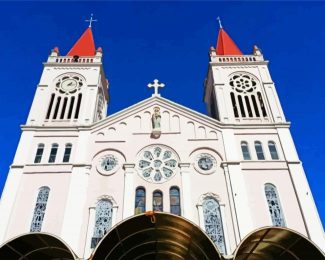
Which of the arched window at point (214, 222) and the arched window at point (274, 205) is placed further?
the arched window at point (274, 205)

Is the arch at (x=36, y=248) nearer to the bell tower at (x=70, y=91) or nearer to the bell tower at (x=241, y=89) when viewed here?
the bell tower at (x=70, y=91)

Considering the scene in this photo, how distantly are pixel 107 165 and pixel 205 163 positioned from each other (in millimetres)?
6262

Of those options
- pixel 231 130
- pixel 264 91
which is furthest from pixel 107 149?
pixel 264 91

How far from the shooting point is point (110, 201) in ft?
64.0

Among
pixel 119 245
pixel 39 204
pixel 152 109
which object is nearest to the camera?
pixel 119 245

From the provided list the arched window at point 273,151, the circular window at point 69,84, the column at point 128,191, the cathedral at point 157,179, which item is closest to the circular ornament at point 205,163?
the cathedral at point 157,179

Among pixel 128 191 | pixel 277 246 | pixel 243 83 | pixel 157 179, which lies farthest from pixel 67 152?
pixel 243 83

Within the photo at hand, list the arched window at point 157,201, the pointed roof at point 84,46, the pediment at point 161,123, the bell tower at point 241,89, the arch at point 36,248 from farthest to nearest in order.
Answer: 1. the pointed roof at point 84,46
2. the bell tower at point 241,89
3. the pediment at point 161,123
4. the arched window at point 157,201
5. the arch at point 36,248

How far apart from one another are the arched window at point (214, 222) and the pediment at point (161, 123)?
481 cm

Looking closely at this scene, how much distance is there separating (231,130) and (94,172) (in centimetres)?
958

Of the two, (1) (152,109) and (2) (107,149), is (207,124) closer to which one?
(1) (152,109)

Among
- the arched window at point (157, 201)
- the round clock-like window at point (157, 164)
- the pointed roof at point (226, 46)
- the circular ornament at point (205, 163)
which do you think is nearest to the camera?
the arched window at point (157, 201)

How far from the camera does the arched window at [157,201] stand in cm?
1933

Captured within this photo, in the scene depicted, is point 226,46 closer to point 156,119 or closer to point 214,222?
point 156,119
